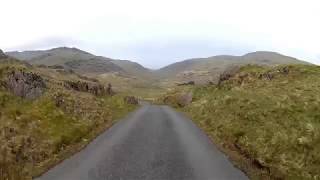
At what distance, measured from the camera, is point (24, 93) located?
97.3ft

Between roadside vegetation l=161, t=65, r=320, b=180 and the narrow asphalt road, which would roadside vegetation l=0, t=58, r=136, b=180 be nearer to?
the narrow asphalt road

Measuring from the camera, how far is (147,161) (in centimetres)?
1689

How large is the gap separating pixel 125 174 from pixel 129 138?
957 centimetres

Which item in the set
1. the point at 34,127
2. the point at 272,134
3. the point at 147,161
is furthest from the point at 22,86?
the point at 272,134

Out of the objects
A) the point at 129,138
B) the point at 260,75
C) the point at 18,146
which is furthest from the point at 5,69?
the point at 260,75

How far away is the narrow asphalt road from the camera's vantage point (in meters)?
14.4

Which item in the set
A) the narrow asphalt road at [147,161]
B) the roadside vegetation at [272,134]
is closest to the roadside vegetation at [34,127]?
the narrow asphalt road at [147,161]

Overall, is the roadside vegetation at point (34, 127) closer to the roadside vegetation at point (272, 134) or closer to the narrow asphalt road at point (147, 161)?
the narrow asphalt road at point (147, 161)

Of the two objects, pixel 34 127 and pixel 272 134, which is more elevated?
pixel 34 127

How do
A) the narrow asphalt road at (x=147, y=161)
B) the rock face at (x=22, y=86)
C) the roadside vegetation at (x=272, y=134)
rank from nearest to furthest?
the narrow asphalt road at (x=147, y=161) → the roadside vegetation at (x=272, y=134) → the rock face at (x=22, y=86)

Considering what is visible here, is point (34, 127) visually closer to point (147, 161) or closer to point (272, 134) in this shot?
point (147, 161)

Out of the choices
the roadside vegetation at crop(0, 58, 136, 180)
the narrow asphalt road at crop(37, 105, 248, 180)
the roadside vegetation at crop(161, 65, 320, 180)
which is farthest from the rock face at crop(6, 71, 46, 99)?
the roadside vegetation at crop(161, 65, 320, 180)

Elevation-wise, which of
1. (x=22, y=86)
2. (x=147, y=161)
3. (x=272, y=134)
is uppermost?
(x=22, y=86)

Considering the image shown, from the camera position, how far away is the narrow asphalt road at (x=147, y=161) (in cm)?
1438
